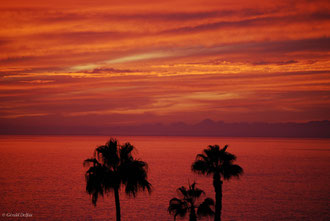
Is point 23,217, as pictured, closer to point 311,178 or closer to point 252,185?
point 252,185

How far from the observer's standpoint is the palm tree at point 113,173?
91.7 feet

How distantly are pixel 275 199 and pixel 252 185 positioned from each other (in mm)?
20092

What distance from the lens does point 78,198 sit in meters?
76.2

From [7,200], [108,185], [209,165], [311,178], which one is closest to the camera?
[108,185]

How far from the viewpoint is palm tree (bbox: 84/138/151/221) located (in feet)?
91.7

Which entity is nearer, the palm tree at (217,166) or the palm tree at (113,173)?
the palm tree at (113,173)

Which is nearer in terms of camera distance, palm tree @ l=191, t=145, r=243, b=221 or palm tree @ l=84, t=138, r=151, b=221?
palm tree @ l=84, t=138, r=151, b=221

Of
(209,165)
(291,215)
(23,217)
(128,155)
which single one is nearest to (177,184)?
(291,215)

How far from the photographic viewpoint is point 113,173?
93.0 ft

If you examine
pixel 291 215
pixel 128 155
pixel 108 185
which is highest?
pixel 128 155

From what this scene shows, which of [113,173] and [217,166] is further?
[217,166]

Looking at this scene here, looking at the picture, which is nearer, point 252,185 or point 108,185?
point 108,185

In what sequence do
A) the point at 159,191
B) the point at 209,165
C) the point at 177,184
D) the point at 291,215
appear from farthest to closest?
the point at 177,184 < the point at 159,191 < the point at 291,215 < the point at 209,165

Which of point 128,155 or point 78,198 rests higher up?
point 128,155
